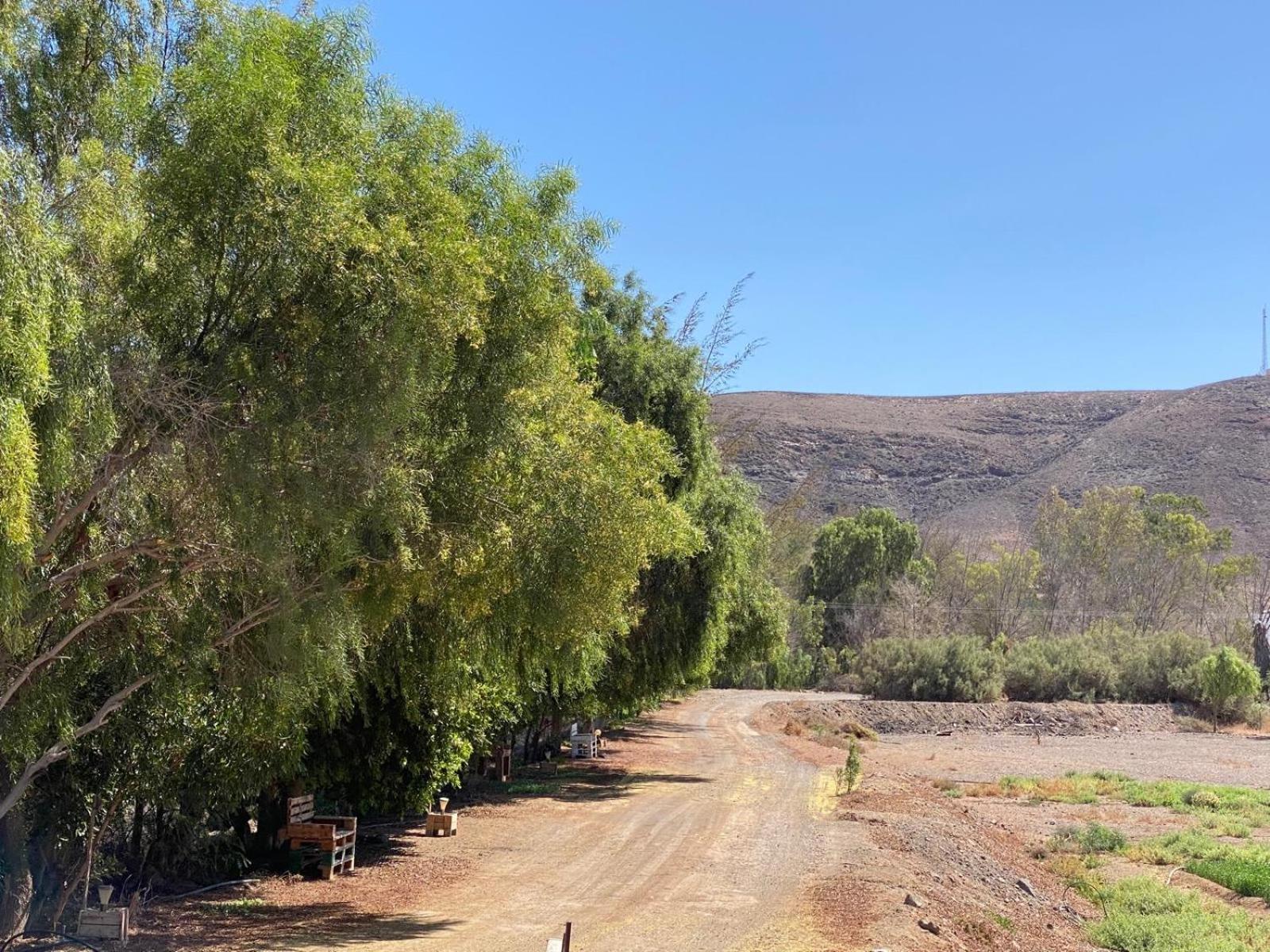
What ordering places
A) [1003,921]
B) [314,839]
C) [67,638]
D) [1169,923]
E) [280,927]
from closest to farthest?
[67,638], [280,927], [1003,921], [314,839], [1169,923]

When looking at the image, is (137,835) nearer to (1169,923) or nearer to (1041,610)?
(1169,923)

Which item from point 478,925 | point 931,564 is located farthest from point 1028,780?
point 931,564

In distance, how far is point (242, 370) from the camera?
8.91m

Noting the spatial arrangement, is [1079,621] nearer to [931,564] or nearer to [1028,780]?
[931,564]

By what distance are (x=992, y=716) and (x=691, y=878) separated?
2104 inches

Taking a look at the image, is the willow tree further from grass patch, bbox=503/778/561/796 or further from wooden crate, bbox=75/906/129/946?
grass patch, bbox=503/778/561/796

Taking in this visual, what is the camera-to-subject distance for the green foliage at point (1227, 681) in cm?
6588

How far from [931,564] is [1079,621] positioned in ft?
41.3

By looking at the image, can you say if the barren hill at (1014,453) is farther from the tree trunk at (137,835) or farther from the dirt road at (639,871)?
the tree trunk at (137,835)

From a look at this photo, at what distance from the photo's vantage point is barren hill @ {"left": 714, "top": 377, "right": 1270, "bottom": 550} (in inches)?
5059

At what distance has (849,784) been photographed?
87.2ft

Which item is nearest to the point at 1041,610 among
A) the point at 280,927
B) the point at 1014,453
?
the point at 1014,453

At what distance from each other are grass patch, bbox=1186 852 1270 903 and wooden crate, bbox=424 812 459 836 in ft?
44.1

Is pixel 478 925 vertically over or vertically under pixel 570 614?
under
